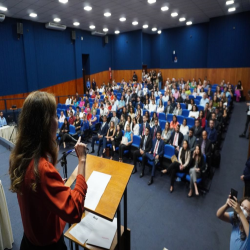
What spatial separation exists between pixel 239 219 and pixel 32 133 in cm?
191

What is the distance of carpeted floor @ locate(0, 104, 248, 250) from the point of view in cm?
278

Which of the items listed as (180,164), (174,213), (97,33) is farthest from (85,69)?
(174,213)

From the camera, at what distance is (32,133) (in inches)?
35.9

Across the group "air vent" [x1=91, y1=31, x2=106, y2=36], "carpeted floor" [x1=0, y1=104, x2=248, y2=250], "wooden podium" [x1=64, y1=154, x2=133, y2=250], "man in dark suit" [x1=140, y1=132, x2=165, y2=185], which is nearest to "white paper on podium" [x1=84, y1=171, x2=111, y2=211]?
"wooden podium" [x1=64, y1=154, x2=133, y2=250]

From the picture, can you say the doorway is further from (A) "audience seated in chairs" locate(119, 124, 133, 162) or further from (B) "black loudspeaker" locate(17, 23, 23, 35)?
(A) "audience seated in chairs" locate(119, 124, 133, 162)

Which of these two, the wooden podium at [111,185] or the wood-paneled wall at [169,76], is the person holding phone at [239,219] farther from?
the wood-paneled wall at [169,76]

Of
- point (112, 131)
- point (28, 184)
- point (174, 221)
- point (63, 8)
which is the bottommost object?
point (174, 221)

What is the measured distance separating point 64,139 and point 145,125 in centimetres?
259

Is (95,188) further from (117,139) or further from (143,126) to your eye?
(143,126)

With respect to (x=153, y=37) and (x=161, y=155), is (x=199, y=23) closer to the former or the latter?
(x=153, y=37)

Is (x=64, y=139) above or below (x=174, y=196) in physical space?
above

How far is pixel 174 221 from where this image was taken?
317 cm

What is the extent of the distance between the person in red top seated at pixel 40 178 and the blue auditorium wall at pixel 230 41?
40.2ft

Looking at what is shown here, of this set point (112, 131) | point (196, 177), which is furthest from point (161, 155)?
point (112, 131)
